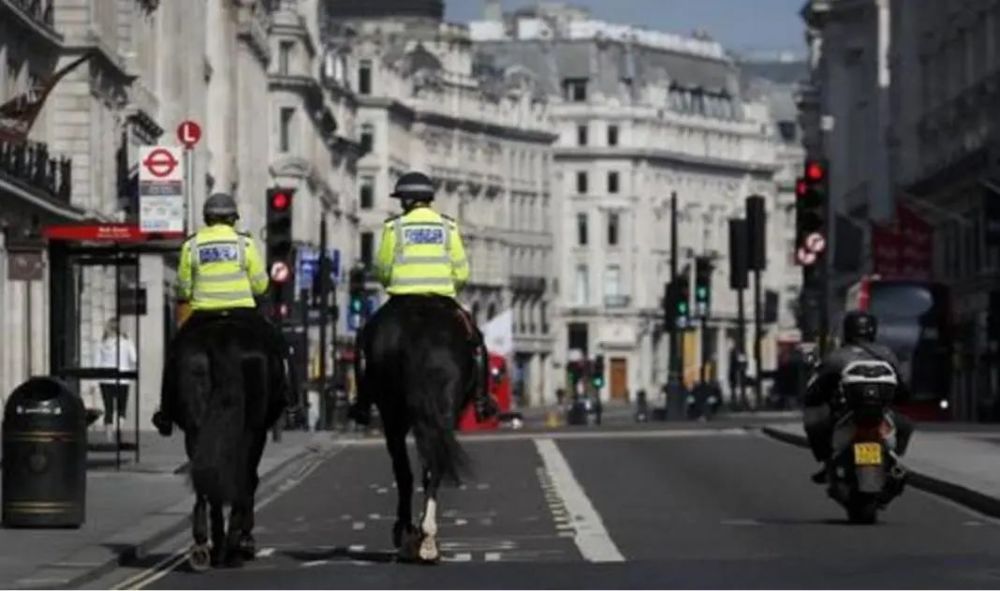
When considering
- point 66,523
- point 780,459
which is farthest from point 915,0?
point 66,523

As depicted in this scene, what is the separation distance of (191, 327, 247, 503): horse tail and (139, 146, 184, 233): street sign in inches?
819

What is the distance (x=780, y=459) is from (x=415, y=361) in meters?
23.3

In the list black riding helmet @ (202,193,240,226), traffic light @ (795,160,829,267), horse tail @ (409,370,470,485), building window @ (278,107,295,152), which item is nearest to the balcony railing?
traffic light @ (795,160,829,267)

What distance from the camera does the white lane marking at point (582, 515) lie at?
24.1 metres

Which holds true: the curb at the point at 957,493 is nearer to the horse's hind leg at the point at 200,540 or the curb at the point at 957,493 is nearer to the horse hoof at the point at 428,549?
the horse hoof at the point at 428,549

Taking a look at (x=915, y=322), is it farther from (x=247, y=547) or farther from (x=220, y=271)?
(x=247, y=547)

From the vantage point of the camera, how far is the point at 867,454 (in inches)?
1133

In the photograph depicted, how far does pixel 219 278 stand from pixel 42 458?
4.26 m

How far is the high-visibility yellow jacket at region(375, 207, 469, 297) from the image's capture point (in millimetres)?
23016

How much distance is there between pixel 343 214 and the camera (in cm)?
16100

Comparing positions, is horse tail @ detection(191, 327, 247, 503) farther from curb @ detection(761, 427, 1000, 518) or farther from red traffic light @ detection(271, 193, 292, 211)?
red traffic light @ detection(271, 193, 292, 211)

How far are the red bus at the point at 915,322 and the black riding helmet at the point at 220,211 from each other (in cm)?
6629

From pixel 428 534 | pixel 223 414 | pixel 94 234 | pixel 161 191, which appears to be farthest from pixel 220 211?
pixel 161 191

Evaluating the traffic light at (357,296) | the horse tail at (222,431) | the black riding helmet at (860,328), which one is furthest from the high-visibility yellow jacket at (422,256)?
the traffic light at (357,296)
